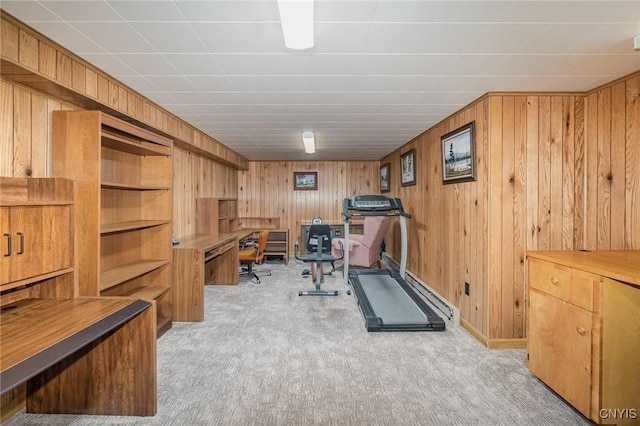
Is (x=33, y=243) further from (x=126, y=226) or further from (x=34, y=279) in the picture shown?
(x=126, y=226)

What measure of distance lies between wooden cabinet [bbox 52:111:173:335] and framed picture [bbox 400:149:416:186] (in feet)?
11.6

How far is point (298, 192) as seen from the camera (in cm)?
736

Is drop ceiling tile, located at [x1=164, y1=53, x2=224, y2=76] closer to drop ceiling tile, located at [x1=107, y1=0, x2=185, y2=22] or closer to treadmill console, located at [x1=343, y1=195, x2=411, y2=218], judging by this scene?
drop ceiling tile, located at [x1=107, y1=0, x2=185, y2=22]

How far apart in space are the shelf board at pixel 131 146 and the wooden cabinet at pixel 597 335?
3.40m

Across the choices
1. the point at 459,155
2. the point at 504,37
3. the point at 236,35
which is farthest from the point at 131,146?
the point at 459,155

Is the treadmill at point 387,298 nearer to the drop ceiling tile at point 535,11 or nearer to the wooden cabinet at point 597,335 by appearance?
the wooden cabinet at point 597,335

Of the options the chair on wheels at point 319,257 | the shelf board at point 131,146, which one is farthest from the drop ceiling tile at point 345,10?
the chair on wheels at point 319,257

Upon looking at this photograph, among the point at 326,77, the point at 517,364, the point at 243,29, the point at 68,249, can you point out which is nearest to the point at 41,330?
the point at 68,249

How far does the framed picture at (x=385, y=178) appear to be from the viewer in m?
6.36

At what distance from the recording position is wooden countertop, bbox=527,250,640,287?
159cm

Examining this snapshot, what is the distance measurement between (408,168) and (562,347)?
11.4 ft

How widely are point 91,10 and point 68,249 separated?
4.62ft

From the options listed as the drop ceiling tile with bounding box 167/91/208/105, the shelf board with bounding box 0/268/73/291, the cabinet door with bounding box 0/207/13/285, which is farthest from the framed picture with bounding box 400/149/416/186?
the cabinet door with bounding box 0/207/13/285

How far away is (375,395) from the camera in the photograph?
79.5 inches
